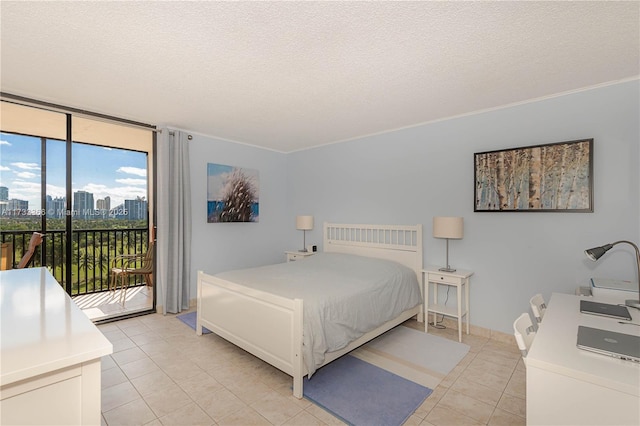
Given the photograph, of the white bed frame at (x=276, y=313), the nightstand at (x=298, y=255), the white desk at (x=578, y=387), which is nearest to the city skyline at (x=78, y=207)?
the white bed frame at (x=276, y=313)

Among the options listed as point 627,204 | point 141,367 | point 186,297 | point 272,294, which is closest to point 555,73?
point 627,204

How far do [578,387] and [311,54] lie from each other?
7.77ft

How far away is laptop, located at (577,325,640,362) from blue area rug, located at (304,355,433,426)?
1205mm

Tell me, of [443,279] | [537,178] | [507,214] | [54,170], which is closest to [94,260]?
[54,170]

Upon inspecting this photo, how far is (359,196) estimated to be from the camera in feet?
14.8

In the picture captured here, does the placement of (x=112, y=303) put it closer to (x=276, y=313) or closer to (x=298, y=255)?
(x=298, y=255)

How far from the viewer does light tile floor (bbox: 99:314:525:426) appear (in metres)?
2.03

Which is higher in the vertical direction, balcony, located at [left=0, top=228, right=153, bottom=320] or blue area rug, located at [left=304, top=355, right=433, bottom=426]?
balcony, located at [left=0, top=228, right=153, bottom=320]

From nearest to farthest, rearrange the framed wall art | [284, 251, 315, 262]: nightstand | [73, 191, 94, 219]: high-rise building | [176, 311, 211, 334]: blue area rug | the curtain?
1. the framed wall art
2. [176, 311, 211, 334]: blue area rug
3. [73, 191, 94, 219]: high-rise building
4. the curtain
5. [284, 251, 315, 262]: nightstand

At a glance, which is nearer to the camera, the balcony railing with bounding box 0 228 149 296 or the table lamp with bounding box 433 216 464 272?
the table lamp with bounding box 433 216 464 272

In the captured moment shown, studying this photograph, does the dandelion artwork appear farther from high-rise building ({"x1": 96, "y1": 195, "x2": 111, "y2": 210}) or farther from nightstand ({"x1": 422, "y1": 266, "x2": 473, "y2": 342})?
nightstand ({"x1": 422, "y1": 266, "x2": 473, "y2": 342})

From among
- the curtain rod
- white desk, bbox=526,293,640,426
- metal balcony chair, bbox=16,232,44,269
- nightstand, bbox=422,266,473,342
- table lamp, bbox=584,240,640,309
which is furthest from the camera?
nightstand, bbox=422,266,473,342

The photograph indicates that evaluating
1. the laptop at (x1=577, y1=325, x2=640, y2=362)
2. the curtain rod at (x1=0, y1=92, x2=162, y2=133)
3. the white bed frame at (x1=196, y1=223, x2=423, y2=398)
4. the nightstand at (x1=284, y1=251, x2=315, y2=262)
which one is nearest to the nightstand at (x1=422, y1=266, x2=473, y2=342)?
the white bed frame at (x1=196, y1=223, x2=423, y2=398)

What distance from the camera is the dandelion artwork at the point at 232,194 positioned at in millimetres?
4570
